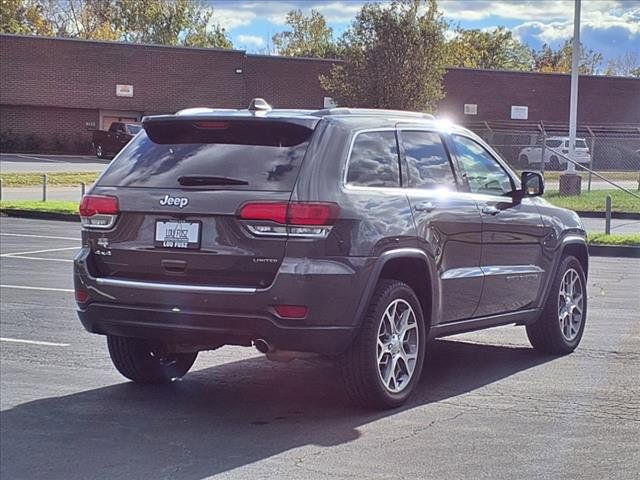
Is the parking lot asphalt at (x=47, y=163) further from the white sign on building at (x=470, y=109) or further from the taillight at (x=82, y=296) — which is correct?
the taillight at (x=82, y=296)

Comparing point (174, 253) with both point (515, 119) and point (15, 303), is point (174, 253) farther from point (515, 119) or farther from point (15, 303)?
point (515, 119)

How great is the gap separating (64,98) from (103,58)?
8.52 ft

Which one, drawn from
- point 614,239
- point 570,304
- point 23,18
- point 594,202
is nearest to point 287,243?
point 570,304

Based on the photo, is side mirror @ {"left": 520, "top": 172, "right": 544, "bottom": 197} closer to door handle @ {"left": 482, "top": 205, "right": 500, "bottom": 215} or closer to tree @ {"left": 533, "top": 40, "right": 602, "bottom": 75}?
door handle @ {"left": 482, "top": 205, "right": 500, "bottom": 215}

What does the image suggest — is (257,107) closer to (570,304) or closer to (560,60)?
(570,304)

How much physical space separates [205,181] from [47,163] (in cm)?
3741

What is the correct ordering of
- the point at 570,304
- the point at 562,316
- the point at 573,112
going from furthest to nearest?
the point at 573,112 < the point at 570,304 < the point at 562,316

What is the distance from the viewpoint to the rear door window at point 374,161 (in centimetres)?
656

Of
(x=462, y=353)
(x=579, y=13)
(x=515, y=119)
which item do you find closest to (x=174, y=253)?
(x=462, y=353)

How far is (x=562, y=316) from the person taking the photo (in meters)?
8.61

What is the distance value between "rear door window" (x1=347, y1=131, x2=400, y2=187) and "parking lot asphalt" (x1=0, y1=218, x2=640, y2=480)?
145 cm

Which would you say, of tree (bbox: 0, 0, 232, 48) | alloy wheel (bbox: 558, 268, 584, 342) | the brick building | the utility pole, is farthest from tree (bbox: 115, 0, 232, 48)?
alloy wheel (bbox: 558, 268, 584, 342)

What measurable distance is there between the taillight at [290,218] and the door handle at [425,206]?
903 mm

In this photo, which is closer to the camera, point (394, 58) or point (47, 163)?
point (394, 58)
